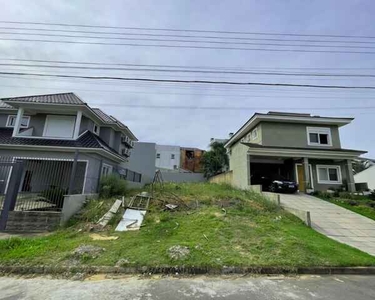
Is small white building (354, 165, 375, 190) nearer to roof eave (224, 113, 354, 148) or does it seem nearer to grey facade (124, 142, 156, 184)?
roof eave (224, 113, 354, 148)

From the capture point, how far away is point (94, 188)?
12039 millimetres

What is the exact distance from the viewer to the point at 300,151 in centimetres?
1614

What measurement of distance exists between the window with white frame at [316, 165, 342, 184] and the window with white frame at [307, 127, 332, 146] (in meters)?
2.14

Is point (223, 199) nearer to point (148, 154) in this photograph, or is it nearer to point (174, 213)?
point (174, 213)

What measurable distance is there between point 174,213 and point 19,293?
573cm

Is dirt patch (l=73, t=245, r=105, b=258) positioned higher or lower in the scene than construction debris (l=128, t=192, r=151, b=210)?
lower

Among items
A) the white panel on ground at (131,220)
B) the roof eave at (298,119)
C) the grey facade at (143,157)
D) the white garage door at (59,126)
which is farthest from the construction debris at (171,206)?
the grey facade at (143,157)

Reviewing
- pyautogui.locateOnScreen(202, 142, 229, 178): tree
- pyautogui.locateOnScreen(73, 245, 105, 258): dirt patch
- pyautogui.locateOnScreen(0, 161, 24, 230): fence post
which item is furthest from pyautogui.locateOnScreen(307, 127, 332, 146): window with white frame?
pyautogui.locateOnScreen(0, 161, 24, 230): fence post

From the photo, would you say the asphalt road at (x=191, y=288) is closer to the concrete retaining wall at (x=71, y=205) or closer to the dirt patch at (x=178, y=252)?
the dirt patch at (x=178, y=252)

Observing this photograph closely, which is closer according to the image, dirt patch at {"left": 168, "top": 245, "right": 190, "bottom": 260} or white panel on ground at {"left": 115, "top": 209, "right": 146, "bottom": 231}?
dirt patch at {"left": 168, "top": 245, "right": 190, "bottom": 260}

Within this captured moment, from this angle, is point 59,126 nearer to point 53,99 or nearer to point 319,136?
point 53,99

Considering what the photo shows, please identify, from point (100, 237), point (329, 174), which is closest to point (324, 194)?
point (329, 174)

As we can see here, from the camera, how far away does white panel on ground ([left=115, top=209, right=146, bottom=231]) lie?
7848mm

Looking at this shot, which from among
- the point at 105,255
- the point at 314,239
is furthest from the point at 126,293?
the point at 314,239
